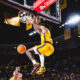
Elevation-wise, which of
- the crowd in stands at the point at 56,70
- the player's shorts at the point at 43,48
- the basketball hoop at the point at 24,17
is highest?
the basketball hoop at the point at 24,17

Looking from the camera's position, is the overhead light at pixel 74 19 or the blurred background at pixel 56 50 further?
the blurred background at pixel 56 50

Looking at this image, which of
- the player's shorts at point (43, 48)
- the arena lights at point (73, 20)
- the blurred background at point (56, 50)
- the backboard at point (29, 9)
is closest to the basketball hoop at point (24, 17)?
the backboard at point (29, 9)

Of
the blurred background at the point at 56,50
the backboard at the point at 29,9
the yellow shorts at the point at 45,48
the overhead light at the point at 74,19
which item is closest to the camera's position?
the yellow shorts at the point at 45,48

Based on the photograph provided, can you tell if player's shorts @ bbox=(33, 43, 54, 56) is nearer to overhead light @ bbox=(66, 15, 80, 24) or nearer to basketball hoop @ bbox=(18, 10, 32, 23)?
basketball hoop @ bbox=(18, 10, 32, 23)

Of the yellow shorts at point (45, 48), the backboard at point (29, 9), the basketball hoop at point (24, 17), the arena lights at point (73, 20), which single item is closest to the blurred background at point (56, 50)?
the arena lights at point (73, 20)

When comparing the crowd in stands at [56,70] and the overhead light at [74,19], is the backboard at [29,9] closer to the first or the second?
the overhead light at [74,19]

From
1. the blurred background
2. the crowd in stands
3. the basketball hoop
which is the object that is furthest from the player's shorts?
the crowd in stands

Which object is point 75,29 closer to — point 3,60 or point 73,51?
point 73,51

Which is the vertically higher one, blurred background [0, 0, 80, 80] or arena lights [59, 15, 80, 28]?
arena lights [59, 15, 80, 28]

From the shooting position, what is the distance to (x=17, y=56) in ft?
67.0

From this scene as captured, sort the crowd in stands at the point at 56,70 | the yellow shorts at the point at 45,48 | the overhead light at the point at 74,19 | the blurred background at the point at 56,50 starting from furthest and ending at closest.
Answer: the crowd in stands at the point at 56,70
the blurred background at the point at 56,50
the overhead light at the point at 74,19
the yellow shorts at the point at 45,48

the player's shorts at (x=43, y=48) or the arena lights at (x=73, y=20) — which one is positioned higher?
the arena lights at (x=73, y=20)

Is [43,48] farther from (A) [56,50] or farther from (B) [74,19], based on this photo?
(A) [56,50]

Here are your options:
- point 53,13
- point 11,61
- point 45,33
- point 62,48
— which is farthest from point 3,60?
point 45,33
